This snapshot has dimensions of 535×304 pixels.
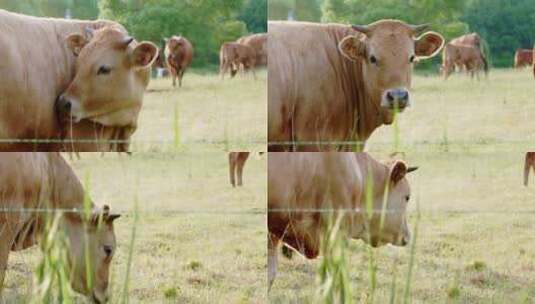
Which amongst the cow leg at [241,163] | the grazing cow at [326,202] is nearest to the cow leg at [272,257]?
the grazing cow at [326,202]

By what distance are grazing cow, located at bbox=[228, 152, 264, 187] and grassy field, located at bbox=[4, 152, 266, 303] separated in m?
0.02

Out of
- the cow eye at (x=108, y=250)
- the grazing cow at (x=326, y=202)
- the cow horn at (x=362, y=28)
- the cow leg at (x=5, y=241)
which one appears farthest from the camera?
the cow eye at (x=108, y=250)

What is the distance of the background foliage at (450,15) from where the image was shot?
3.15 meters

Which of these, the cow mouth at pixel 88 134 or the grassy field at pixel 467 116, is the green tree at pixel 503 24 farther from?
the cow mouth at pixel 88 134

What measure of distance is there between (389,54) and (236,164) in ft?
2.03

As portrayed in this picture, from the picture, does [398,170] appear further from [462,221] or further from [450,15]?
[450,15]

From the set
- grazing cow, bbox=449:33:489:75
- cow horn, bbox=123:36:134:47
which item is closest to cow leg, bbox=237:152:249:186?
cow horn, bbox=123:36:134:47

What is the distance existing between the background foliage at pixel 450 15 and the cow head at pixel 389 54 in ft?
0.15

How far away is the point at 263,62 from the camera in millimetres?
3209

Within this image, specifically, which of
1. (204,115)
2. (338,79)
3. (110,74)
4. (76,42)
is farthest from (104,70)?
(338,79)

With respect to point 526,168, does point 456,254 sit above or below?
below

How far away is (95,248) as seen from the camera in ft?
11.7

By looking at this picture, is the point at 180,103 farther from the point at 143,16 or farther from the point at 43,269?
the point at 43,269

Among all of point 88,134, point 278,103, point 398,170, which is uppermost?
point 278,103
